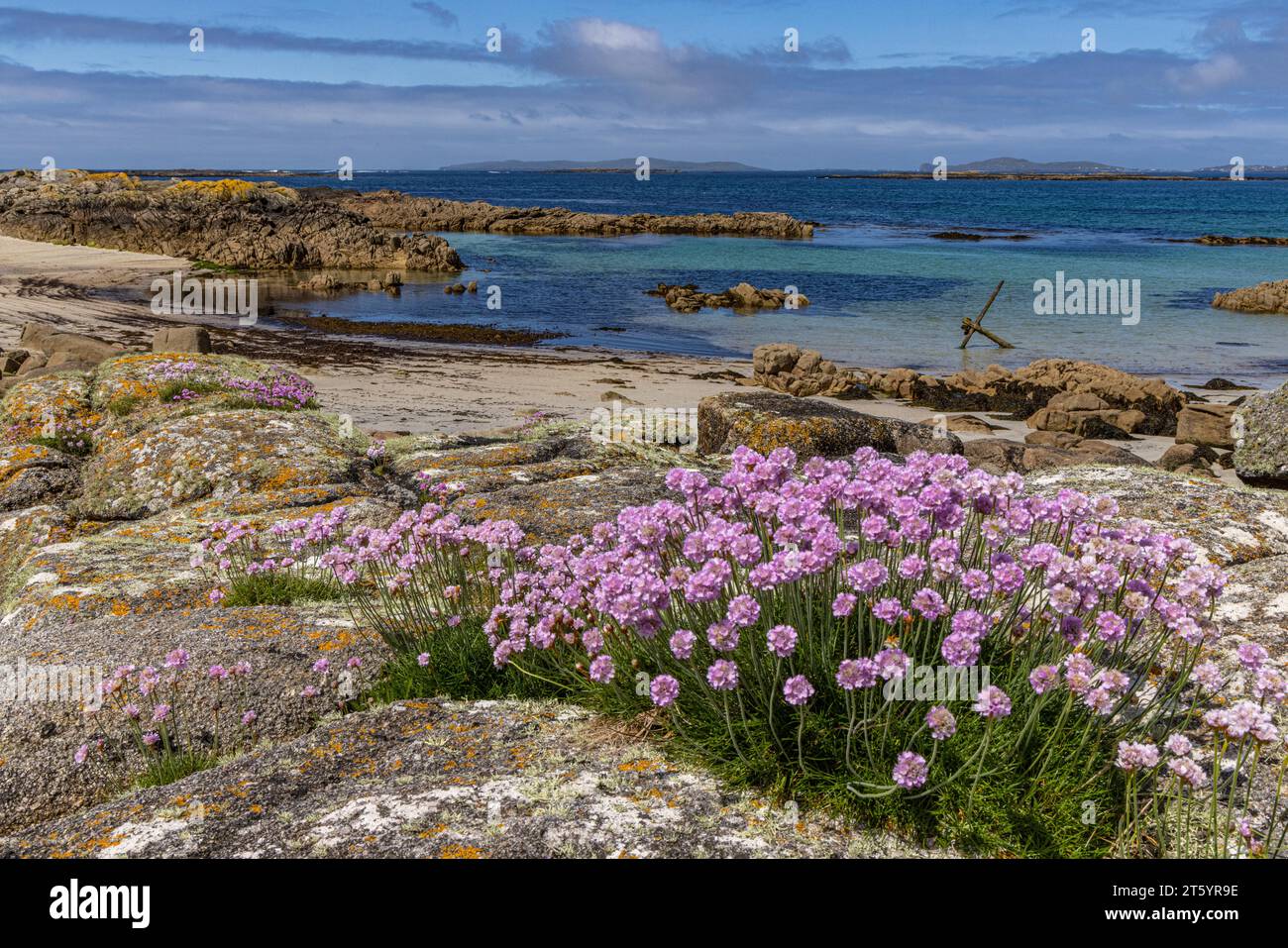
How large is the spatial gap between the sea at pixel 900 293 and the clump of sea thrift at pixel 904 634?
85.1 feet

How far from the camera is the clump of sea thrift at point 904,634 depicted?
3002 mm

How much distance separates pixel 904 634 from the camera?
3.39 metres

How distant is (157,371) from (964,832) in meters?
9.85

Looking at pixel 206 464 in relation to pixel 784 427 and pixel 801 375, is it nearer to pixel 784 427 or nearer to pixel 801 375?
pixel 784 427

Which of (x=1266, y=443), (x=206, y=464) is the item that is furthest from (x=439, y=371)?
(x=1266, y=443)

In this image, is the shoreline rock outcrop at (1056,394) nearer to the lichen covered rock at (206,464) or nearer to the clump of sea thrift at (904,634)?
the lichen covered rock at (206,464)

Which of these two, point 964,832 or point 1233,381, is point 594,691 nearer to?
point 964,832

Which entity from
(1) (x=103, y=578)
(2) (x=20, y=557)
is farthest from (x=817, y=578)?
(2) (x=20, y=557)

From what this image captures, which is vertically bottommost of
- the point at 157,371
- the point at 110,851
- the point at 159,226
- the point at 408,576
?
the point at 110,851

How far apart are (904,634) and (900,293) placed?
4548 cm

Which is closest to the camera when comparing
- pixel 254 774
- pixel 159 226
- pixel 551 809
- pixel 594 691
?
pixel 551 809

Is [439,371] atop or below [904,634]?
atop

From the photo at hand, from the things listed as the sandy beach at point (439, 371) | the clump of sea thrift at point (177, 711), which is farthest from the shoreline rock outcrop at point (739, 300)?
the clump of sea thrift at point (177, 711)
